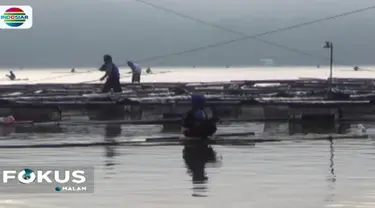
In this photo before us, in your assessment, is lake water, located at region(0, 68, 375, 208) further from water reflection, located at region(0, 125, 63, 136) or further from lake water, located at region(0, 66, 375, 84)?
lake water, located at region(0, 66, 375, 84)

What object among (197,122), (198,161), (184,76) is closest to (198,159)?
(198,161)

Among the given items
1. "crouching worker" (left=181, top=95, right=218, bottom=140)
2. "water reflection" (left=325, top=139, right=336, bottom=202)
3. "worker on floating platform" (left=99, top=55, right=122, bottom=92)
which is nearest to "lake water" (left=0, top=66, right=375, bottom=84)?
"worker on floating platform" (left=99, top=55, right=122, bottom=92)

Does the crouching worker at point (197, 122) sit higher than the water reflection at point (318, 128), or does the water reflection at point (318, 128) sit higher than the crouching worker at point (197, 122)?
the crouching worker at point (197, 122)

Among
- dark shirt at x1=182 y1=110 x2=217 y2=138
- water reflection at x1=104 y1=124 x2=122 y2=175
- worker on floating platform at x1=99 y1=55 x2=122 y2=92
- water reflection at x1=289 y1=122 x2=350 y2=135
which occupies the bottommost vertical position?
water reflection at x1=104 y1=124 x2=122 y2=175

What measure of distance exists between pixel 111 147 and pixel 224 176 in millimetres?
5043

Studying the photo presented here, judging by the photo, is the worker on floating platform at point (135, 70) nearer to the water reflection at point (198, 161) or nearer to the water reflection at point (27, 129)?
the water reflection at point (27, 129)

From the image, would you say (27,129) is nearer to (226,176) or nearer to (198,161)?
(198,161)

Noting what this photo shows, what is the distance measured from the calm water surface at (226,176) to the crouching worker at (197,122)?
0.76m

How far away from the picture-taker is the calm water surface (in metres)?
11.4

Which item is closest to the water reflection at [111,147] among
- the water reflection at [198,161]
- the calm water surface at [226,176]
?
the calm water surface at [226,176]

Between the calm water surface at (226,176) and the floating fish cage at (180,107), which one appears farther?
the floating fish cage at (180,107)

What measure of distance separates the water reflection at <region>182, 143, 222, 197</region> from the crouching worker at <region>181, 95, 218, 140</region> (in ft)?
1.32

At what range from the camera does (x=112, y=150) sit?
57.5 ft

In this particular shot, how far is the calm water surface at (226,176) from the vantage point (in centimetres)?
1138
